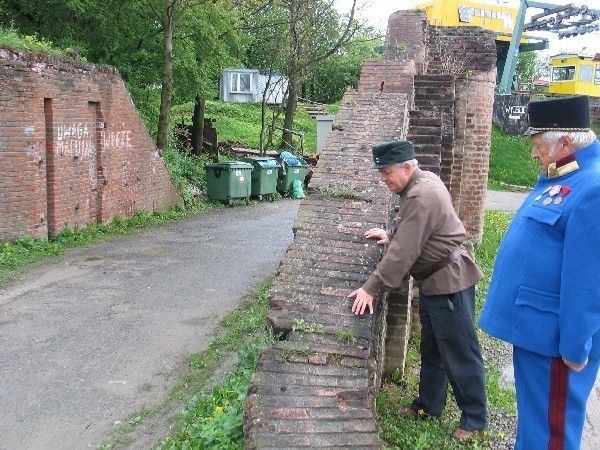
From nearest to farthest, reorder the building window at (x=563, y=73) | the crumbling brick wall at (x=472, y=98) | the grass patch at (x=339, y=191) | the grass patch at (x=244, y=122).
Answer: the grass patch at (x=339, y=191) < the crumbling brick wall at (x=472, y=98) < the grass patch at (x=244, y=122) < the building window at (x=563, y=73)

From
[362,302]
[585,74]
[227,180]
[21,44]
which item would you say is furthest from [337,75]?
[362,302]

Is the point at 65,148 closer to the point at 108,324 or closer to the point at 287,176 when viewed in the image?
the point at 108,324

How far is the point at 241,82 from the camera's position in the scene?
131 feet

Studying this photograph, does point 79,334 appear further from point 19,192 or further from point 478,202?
point 478,202

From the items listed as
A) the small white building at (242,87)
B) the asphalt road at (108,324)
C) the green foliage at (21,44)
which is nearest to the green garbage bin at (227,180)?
the asphalt road at (108,324)

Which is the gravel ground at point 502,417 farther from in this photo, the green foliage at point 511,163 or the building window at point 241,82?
the building window at point 241,82

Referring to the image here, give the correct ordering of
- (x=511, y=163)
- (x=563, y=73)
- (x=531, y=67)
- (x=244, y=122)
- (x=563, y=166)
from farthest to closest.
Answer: (x=531, y=67)
(x=563, y=73)
(x=244, y=122)
(x=511, y=163)
(x=563, y=166)

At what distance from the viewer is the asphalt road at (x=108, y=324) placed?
5223 millimetres

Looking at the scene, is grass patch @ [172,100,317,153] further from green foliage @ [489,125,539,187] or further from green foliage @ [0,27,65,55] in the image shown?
green foliage @ [0,27,65,55]

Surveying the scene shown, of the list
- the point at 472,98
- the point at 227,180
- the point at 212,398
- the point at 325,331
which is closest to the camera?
the point at 325,331

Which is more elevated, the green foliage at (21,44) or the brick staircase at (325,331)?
the green foliage at (21,44)

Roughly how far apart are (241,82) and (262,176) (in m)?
23.3

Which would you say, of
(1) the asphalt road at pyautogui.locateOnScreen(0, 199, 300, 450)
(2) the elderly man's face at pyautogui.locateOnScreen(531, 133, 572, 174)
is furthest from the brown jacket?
(1) the asphalt road at pyautogui.locateOnScreen(0, 199, 300, 450)

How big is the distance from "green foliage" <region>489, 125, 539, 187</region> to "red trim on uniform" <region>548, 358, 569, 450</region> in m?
24.3
